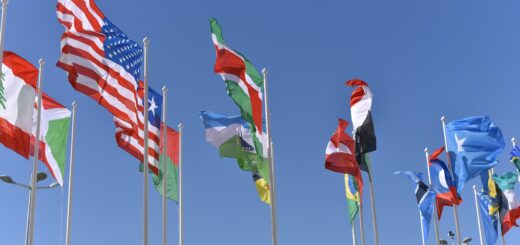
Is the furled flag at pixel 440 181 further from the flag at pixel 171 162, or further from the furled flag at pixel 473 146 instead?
the flag at pixel 171 162

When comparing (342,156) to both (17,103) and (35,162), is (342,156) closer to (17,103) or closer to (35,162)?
(35,162)

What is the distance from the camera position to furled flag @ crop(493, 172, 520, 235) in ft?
89.4

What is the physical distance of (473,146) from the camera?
2317 centimetres

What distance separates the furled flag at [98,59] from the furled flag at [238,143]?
13.3 feet

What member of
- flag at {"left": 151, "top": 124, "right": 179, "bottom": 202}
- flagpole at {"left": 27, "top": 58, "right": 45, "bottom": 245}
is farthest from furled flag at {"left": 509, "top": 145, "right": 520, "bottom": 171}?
flagpole at {"left": 27, "top": 58, "right": 45, "bottom": 245}

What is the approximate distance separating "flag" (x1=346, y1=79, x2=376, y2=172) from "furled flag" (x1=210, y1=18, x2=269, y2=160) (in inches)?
129

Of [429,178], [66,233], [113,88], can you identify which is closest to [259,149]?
[113,88]

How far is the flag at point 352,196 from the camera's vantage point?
80.7ft

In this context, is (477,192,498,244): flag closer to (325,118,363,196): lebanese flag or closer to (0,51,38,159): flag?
Result: (325,118,363,196): lebanese flag

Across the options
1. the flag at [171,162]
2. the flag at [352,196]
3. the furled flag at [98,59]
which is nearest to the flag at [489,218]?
the flag at [352,196]

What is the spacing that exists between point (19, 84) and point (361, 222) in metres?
11.5

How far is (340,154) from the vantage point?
22719 mm

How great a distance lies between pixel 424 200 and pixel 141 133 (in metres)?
12.9

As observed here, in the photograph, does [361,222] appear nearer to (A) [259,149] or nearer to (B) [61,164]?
(A) [259,149]
